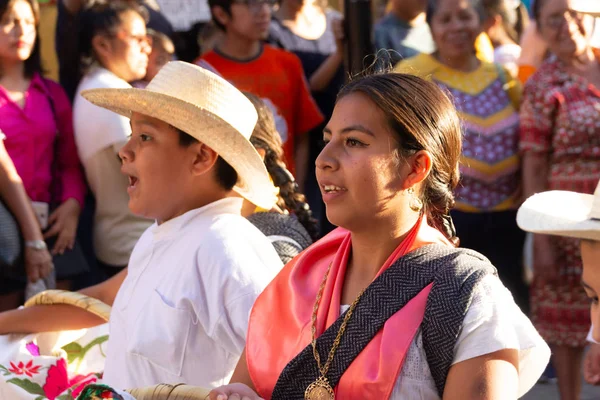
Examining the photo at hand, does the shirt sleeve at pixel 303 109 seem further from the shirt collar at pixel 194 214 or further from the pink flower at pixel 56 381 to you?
the pink flower at pixel 56 381

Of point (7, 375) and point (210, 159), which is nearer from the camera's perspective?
point (7, 375)

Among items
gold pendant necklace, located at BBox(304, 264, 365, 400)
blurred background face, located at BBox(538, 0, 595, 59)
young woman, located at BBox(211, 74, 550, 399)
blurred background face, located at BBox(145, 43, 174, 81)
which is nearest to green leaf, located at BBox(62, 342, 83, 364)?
young woman, located at BBox(211, 74, 550, 399)

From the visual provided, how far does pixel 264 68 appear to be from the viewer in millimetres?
5715

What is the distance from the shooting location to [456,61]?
18.0 feet

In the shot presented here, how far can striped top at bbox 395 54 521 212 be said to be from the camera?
5.32 meters

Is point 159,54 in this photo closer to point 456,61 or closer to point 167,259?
point 456,61

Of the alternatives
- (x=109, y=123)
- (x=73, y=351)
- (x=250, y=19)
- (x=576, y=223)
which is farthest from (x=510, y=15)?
(x=73, y=351)

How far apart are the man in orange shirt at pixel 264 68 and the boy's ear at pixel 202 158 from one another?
232 cm

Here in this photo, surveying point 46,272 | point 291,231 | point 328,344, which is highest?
point 328,344

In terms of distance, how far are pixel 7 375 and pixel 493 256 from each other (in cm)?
318

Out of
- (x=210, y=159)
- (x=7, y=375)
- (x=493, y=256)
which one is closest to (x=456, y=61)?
(x=493, y=256)

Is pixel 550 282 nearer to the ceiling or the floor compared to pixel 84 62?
nearer to the floor

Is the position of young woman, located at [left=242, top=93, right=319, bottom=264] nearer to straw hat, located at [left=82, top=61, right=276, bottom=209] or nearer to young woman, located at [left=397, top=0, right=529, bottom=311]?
straw hat, located at [left=82, top=61, right=276, bottom=209]

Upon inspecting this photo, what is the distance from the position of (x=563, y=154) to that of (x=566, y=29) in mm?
659
